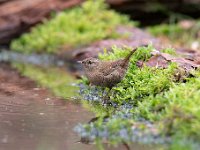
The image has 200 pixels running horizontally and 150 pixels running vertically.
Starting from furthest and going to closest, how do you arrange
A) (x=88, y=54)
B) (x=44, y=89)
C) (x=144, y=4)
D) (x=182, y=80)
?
(x=144, y=4)
(x=88, y=54)
(x=44, y=89)
(x=182, y=80)

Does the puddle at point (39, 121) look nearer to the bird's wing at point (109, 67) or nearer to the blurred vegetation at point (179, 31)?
the bird's wing at point (109, 67)

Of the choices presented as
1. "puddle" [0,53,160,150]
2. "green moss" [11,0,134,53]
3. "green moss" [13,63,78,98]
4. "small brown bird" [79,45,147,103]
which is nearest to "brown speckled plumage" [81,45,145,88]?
"small brown bird" [79,45,147,103]

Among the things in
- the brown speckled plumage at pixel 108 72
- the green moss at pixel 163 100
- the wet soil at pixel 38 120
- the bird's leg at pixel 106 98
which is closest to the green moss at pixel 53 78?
the wet soil at pixel 38 120

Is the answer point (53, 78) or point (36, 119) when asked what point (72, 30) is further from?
point (36, 119)

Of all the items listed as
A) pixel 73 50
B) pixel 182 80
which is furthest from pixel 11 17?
pixel 182 80

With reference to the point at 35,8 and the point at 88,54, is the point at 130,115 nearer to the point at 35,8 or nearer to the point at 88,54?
the point at 88,54

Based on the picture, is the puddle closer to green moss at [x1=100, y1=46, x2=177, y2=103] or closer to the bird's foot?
the bird's foot
